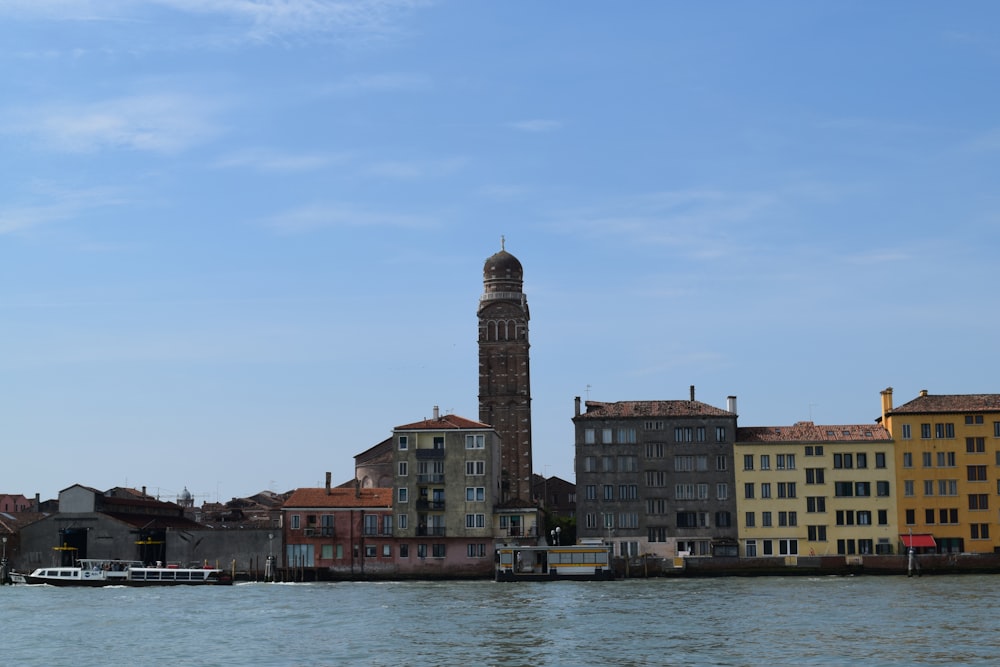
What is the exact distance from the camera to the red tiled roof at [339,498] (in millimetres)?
101000

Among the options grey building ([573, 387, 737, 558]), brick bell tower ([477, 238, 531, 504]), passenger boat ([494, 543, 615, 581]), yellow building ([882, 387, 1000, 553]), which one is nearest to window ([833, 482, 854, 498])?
yellow building ([882, 387, 1000, 553])

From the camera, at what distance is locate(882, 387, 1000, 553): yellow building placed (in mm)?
96312

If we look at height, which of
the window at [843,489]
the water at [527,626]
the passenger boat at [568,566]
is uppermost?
the window at [843,489]

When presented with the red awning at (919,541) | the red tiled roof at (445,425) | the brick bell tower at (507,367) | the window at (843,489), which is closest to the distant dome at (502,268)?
the brick bell tower at (507,367)

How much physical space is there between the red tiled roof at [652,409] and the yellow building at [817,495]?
3.57 meters

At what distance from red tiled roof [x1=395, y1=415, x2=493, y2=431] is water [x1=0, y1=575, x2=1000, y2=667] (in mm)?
19827

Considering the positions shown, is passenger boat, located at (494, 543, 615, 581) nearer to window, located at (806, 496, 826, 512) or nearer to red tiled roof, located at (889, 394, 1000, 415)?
window, located at (806, 496, 826, 512)

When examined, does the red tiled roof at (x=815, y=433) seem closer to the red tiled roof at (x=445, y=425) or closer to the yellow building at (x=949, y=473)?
the yellow building at (x=949, y=473)

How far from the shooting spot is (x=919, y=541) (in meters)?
95.9

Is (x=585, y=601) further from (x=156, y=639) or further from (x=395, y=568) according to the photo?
(x=395, y=568)

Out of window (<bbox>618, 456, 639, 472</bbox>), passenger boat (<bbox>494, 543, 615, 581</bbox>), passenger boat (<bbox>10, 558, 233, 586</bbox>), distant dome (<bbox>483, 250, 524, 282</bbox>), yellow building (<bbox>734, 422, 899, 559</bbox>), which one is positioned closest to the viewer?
passenger boat (<bbox>494, 543, 615, 581</bbox>)

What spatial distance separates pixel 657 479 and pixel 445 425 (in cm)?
1626

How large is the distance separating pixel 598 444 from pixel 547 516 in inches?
719

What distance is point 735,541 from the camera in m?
98.4
